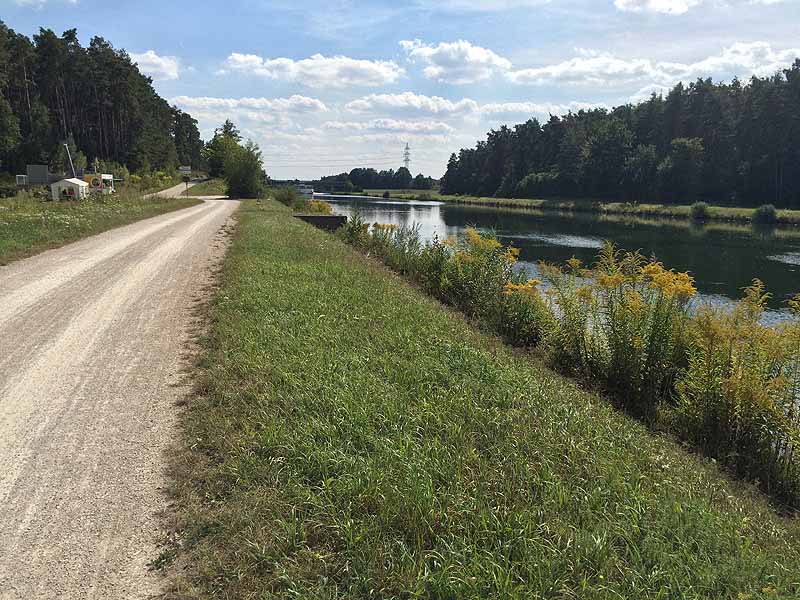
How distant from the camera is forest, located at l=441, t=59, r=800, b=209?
68.9m

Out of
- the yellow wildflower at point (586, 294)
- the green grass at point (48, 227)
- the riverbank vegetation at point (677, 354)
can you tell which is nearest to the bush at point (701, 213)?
the green grass at point (48, 227)

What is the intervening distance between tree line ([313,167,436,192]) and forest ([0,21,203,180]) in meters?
86.3

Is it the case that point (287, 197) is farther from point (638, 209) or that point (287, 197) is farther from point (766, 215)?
point (766, 215)

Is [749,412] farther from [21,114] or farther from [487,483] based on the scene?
[21,114]

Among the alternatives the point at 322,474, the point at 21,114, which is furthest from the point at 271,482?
the point at 21,114

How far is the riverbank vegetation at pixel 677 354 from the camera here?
19.1 feet

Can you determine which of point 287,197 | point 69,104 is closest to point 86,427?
point 287,197

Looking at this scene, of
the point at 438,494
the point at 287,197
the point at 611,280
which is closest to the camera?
the point at 438,494

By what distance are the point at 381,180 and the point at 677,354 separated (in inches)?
6574

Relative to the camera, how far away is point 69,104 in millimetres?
68938

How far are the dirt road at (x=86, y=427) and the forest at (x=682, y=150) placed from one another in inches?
2908

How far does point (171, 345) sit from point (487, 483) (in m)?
4.49

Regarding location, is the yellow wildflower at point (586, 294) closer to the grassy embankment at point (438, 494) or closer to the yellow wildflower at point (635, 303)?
the yellow wildflower at point (635, 303)

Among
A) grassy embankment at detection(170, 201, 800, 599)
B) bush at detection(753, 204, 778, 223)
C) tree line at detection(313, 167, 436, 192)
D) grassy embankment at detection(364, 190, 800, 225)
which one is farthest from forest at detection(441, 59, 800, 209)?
grassy embankment at detection(170, 201, 800, 599)
